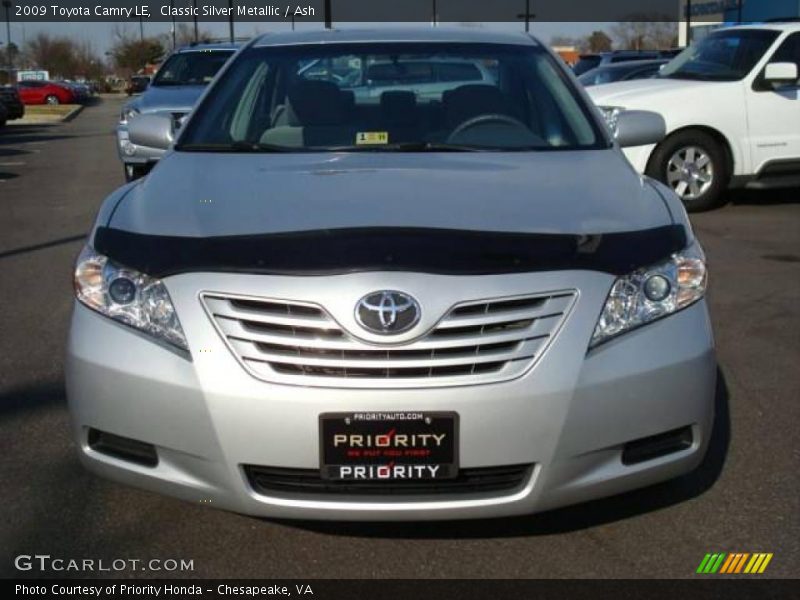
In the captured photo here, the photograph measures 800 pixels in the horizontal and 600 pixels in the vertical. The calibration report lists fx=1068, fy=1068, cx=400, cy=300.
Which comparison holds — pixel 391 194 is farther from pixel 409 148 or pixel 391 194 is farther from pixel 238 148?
pixel 238 148

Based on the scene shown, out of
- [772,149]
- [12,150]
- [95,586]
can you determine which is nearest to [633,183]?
[95,586]

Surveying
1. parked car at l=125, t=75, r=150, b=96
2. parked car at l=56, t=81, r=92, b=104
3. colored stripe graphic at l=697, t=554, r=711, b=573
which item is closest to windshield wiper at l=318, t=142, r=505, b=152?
colored stripe graphic at l=697, t=554, r=711, b=573

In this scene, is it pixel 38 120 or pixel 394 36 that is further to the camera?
pixel 38 120

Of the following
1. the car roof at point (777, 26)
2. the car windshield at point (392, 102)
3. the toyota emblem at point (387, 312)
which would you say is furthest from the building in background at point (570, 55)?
the toyota emblem at point (387, 312)

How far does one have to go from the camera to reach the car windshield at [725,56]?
10.3m

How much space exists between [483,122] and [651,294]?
1.58 m

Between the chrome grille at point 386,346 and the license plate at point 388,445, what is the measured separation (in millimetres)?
91

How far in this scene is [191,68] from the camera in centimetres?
1316

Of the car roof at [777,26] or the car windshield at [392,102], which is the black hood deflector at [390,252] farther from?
the car roof at [777,26]

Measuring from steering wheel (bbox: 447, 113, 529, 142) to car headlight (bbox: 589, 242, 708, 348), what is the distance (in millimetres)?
1384

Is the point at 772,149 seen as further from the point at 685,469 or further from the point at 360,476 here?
the point at 360,476

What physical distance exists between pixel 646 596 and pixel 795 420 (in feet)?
5.48

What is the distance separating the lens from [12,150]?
21.1 m

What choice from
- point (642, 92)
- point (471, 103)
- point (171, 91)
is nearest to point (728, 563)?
point (471, 103)
